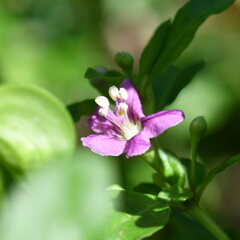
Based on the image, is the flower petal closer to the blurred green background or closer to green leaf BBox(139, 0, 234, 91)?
green leaf BBox(139, 0, 234, 91)

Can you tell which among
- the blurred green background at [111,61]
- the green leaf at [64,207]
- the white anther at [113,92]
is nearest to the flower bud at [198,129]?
the white anther at [113,92]

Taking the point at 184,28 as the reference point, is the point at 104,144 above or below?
below

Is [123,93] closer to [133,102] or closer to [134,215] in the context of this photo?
[133,102]

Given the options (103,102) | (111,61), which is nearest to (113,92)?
(103,102)

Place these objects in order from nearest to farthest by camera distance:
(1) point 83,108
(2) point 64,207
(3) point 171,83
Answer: (2) point 64,207 < (1) point 83,108 < (3) point 171,83

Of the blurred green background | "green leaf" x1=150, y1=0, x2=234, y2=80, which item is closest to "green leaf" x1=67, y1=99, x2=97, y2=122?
"green leaf" x1=150, y1=0, x2=234, y2=80
